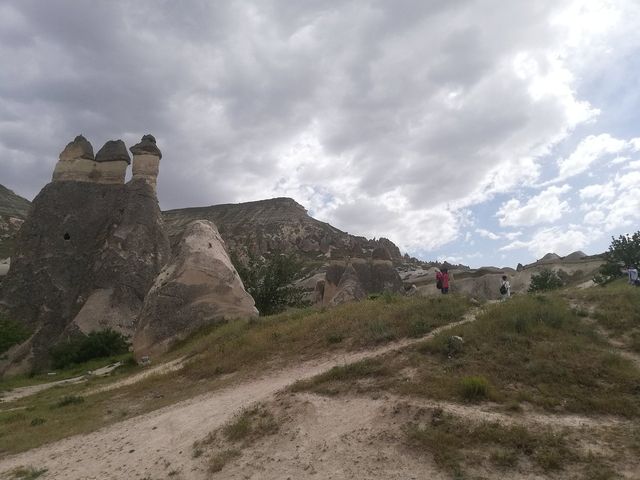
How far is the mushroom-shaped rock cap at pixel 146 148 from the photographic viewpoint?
25031 mm

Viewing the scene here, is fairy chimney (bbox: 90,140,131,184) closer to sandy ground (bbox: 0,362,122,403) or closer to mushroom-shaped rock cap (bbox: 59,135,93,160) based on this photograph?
mushroom-shaped rock cap (bbox: 59,135,93,160)

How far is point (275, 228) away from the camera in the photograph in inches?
3056

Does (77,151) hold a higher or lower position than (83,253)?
higher

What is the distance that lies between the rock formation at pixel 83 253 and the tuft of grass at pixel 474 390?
674 inches

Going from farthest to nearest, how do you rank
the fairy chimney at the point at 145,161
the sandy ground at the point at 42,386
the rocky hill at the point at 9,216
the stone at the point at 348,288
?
the rocky hill at the point at 9,216
the stone at the point at 348,288
the fairy chimney at the point at 145,161
the sandy ground at the point at 42,386

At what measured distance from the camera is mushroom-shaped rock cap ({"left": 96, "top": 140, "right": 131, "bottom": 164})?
83.9ft

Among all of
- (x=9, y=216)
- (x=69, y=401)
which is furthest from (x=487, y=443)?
(x=9, y=216)

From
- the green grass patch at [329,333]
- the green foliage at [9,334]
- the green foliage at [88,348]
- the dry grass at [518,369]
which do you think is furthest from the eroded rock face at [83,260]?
the dry grass at [518,369]

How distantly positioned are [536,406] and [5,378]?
1921 cm

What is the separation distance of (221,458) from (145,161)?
2204 cm

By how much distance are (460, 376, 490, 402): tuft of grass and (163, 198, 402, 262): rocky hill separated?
183 feet

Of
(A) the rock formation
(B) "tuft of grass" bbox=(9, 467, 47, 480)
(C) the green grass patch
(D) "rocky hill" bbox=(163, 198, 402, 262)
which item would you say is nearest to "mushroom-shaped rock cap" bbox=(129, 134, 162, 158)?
(A) the rock formation

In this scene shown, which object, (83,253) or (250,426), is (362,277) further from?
(250,426)

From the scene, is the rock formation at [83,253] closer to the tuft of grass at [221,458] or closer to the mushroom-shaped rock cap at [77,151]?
the mushroom-shaped rock cap at [77,151]
